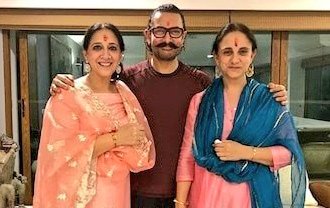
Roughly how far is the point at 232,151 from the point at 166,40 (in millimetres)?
565

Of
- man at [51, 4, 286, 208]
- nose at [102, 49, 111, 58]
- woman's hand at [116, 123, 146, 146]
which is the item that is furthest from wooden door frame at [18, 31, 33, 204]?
woman's hand at [116, 123, 146, 146]

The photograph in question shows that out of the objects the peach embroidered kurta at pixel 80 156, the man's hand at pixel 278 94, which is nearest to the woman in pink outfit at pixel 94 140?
the peach embroidered kurta at pixel 80 156

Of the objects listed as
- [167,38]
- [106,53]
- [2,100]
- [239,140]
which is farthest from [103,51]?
[2,100]

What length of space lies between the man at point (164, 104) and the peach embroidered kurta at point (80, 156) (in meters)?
0.19

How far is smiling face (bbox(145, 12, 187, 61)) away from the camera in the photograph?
69.7 inches

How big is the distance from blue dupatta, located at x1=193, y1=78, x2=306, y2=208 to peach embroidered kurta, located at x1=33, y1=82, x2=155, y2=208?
26 cm

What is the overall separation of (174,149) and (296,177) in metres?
0.50

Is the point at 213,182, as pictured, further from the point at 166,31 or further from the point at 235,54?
the point at 166,31

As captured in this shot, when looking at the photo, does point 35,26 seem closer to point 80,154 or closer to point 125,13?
→ point 125,13

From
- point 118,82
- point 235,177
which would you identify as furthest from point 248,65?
point 118,82

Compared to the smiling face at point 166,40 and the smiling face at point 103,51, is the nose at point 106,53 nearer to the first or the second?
the smiling face at point 103,51

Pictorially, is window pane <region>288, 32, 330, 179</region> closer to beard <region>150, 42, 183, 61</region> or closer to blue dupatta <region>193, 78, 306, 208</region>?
beard <region>150, 42, 183, 61</region>

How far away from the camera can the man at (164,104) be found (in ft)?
5.84

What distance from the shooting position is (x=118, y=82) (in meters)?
1.72
